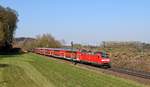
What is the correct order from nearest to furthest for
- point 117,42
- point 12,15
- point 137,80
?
point 137,80
point 117,42
point 12,15

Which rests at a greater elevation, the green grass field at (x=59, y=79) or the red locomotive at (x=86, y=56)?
the red locomotive at (x=86, y=56)

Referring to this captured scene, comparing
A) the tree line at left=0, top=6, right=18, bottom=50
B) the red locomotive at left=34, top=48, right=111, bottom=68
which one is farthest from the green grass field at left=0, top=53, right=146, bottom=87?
the tree line at left=0, top=6, right=18, bottom=50

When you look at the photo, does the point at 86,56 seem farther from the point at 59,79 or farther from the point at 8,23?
the point at 8,23

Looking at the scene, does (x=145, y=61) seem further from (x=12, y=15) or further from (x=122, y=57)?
(x=12, y=15)

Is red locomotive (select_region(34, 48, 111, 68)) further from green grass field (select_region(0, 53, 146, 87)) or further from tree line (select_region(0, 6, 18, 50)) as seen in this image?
tree line (select_region(0, 6, 18, 50))

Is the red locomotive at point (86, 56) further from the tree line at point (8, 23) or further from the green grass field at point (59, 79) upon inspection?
the tree line at point (8, 23)

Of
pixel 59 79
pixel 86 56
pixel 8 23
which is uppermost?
pixel 8 23

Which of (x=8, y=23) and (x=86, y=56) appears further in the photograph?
(x=8, y=23)

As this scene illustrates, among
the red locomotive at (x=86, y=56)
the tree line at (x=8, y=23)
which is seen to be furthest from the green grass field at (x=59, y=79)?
the tree line at (x=8, y=23)

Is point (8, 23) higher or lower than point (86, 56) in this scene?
higher

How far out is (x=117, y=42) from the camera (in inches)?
3214

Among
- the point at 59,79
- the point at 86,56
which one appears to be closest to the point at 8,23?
the point at 86,56

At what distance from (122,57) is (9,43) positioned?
72.1 m

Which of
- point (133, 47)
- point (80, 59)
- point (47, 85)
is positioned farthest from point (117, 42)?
point (47, 85)
